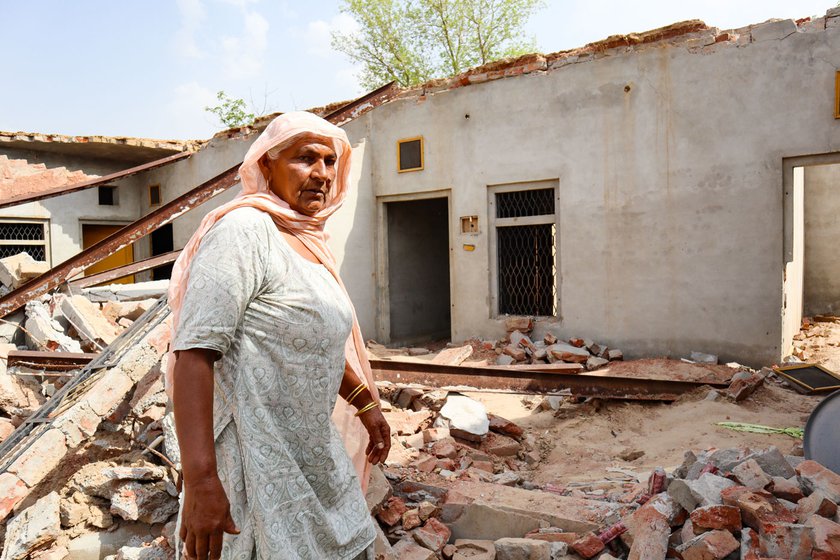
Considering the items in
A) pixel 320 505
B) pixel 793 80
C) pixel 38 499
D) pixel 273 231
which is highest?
pixel 793 80

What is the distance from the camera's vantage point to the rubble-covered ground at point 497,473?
2707 mm

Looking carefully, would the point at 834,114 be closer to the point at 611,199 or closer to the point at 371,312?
the point at 611,199

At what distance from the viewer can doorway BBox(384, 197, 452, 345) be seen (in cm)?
987

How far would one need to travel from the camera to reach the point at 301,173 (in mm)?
1656

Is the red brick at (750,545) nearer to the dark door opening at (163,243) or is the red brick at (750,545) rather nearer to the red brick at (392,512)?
the red brick at (392,512)

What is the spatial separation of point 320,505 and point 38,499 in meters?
3.24

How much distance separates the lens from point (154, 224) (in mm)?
6273

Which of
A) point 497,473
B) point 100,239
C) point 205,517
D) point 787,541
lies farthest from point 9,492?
point 100,239

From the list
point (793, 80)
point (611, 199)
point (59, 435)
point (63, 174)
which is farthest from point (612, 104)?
point (63, 174)

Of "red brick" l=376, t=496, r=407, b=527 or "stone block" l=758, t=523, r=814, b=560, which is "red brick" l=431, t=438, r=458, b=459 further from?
"stone block" l=758, t=523, r=814, b=560

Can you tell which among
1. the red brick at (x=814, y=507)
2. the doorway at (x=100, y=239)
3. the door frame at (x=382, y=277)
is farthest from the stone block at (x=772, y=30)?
the doorway at (x=100, y=239)

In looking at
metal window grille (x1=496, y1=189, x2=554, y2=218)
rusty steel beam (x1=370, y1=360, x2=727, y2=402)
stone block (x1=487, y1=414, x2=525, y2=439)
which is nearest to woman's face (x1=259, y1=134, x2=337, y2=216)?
stone block (x1=487, y1=414, x2=525, y2=439)

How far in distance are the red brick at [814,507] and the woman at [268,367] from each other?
207cm

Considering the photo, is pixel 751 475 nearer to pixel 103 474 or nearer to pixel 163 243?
pixel 103 474
